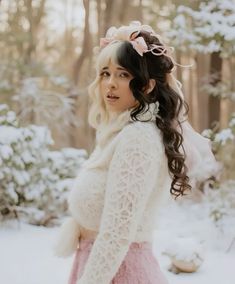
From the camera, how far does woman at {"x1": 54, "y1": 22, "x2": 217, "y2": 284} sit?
1319 millimetres

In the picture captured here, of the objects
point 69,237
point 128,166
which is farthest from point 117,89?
point 69,237

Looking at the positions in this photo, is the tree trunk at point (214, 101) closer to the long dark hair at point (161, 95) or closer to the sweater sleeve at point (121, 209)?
the long dark hair at point (161, 95)

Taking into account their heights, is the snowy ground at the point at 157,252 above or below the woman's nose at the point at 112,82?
below

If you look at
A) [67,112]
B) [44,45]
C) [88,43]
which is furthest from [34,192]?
[44,45]

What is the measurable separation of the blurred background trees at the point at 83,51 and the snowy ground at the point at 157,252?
4.80 ft

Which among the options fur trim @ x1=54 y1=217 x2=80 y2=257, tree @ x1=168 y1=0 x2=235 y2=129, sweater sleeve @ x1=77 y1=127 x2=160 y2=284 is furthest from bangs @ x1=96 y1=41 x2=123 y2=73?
tree @ x1=168 y1=0 x2=235 y2=129

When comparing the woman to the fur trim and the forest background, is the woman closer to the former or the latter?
the fur trim

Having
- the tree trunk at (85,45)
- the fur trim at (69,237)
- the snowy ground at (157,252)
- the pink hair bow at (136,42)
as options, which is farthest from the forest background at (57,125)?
the tree trunk at (85,45)

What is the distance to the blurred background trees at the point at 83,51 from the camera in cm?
548

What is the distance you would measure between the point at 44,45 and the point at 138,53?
1323cm

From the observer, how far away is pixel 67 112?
814 centimetres

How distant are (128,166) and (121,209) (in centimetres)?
10

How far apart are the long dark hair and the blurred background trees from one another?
11.3 ft

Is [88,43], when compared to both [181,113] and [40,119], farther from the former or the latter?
[181,113]
